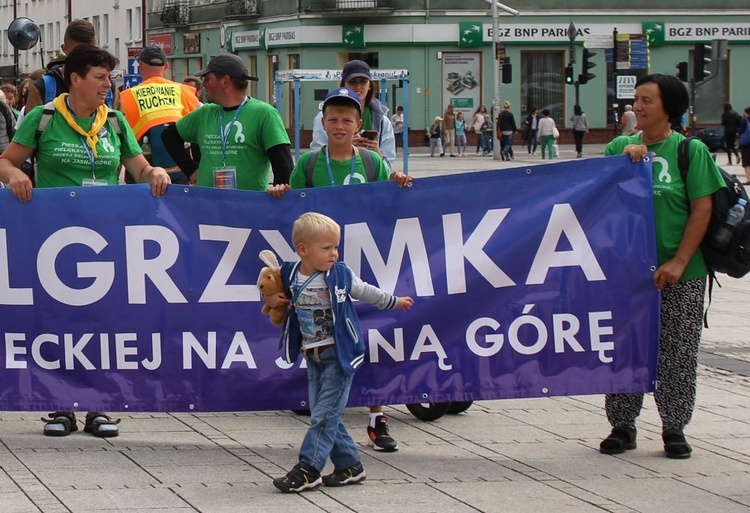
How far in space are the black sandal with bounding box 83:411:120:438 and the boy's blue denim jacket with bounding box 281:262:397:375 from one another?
1444mm

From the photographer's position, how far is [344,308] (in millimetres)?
6566

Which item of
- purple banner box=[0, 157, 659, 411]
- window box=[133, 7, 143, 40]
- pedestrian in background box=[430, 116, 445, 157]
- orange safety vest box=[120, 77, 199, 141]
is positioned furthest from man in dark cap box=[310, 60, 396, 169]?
window box=[133, 7, 143, 40]

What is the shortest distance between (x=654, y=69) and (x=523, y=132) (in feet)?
17.3

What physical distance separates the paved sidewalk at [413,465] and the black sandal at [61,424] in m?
0.06

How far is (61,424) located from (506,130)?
40.5 metres

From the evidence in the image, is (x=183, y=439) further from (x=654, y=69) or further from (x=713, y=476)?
(x=654, y=69)

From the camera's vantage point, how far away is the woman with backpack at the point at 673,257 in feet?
23.8

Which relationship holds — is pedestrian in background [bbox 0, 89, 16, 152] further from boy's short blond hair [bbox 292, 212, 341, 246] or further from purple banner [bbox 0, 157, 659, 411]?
boy's short blond hair [bbox 292, 212, 341, 246]

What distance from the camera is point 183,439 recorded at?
7.66 m

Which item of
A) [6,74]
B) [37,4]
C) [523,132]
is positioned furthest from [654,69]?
[37,4]

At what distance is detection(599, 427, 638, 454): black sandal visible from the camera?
7.34 meters

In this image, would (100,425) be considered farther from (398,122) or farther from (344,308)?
(398,122)

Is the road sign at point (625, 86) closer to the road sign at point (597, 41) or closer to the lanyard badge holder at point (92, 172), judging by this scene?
the road sign at point (597, 41)

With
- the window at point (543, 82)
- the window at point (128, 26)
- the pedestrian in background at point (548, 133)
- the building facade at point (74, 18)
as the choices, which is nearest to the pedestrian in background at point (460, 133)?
the pedestrian in background at point (548, 133)
